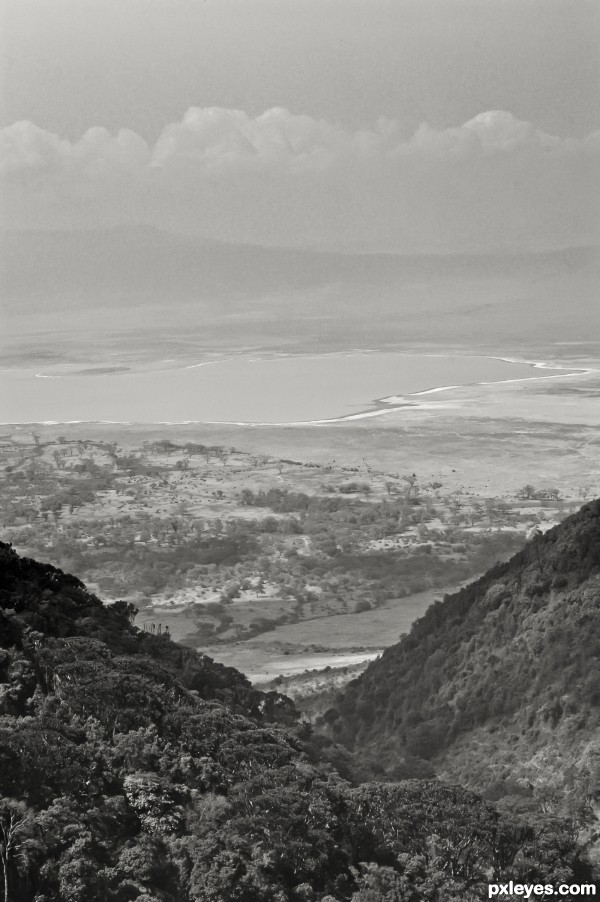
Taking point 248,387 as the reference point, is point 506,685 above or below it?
below

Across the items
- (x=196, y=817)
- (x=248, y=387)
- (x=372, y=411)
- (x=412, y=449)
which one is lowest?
(x=196, y=817)

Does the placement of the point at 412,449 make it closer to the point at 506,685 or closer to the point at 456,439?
the point at 456,439

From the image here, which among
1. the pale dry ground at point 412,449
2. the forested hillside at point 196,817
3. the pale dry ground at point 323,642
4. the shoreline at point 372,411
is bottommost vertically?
the pale dry ground at point 323,642

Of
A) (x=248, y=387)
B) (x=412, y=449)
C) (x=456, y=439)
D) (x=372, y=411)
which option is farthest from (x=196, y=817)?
(x=248, y=387)

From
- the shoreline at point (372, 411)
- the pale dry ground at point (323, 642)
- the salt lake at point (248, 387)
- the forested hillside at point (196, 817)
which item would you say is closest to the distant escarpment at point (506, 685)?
the forested hillside at point (196, 817)

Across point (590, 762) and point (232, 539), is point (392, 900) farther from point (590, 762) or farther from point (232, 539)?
point (232, 539)

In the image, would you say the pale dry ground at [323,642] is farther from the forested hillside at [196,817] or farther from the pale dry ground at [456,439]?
the pale dry ground at [456,439]
